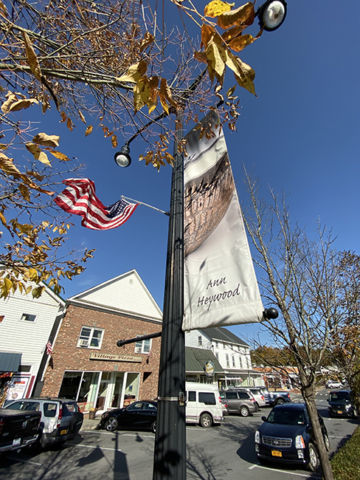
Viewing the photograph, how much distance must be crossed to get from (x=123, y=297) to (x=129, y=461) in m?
12.5

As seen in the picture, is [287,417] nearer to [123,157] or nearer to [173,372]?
[173,372]

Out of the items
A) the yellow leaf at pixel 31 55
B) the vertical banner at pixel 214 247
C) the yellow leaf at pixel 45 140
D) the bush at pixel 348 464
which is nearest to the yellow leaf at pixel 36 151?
the yellow leaf at pixel 45 140

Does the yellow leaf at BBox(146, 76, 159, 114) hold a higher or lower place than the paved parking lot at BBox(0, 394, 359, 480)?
higher

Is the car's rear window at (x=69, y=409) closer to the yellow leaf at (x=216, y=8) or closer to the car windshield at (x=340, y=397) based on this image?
the yellow leaf at (x=216, y=8)

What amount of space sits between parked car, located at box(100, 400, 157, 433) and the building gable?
6.95 meters

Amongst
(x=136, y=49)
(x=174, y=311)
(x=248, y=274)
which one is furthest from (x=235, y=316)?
(x=136, y=49)

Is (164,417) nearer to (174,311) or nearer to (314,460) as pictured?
(174,311)

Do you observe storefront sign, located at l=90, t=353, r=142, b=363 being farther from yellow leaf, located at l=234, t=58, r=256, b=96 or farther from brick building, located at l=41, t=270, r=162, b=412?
yellow leaf, located at l=234, t=58, r=256, b=96

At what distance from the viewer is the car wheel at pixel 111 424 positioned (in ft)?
40.3

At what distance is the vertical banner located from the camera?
6.94 ft

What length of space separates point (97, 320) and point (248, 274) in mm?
17046

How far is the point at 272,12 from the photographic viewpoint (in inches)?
79.4

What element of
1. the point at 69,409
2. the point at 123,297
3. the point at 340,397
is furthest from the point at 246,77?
the point at 340,397

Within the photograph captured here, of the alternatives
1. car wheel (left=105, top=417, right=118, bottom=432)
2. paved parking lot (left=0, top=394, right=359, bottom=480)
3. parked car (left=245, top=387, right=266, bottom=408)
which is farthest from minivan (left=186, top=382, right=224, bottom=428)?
parked car (left=245, top=387, right=266, bottom=408)
